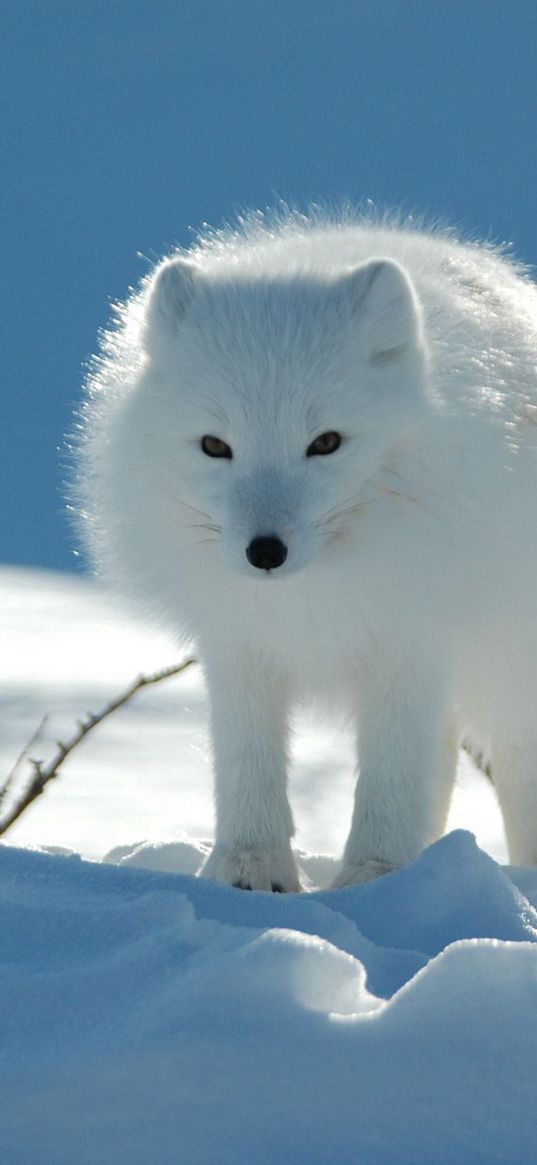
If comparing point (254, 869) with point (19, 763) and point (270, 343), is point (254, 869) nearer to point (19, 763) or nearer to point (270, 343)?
point (19, 763)

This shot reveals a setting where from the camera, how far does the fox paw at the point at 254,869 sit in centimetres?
387

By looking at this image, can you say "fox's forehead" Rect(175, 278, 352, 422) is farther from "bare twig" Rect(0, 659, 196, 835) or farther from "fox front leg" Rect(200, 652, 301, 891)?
"bare twig" Rect(0, 659, 196, 835)

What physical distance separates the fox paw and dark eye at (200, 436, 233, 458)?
1006 mm

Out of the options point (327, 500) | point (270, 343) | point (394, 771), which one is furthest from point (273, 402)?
point (394, 771)

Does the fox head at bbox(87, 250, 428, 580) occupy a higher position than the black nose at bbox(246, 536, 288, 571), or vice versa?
the fox head at bbox(87, 250, 428, 580)

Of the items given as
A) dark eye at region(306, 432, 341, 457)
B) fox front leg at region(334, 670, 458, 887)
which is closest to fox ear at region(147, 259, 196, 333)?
dark eye at region(306, 432, 341, 457)

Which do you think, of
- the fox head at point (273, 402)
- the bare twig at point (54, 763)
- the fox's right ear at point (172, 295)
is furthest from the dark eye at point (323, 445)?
the bare twig at point (54, 763)

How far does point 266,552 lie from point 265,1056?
1327 millimetres

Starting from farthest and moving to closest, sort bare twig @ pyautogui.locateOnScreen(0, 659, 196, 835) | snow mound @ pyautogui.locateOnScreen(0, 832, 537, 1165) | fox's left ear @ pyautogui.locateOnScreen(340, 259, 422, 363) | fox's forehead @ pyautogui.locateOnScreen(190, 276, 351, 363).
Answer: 1. bare twig @ pyautogui.locateOnScreen(0, 659, 196, 835)
2. fox's left ear @ pyautogui.locateOnScreen(340, 259, 422, 363)
3. fox's forehead @ pyautogui.locateOnScreen(190, 276, 351, 363)
4. snow mound @ pyautogui.locateOnScreen(0, 832, 537, 1165)

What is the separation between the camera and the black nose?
3258 mm

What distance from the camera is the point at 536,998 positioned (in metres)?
2.19

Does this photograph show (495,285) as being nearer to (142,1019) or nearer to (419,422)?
(419,422)

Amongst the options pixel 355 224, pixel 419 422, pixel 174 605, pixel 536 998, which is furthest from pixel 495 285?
pixel 536 998

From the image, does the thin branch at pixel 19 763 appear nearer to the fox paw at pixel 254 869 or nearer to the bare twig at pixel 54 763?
the bare twig at pixel 54 763
